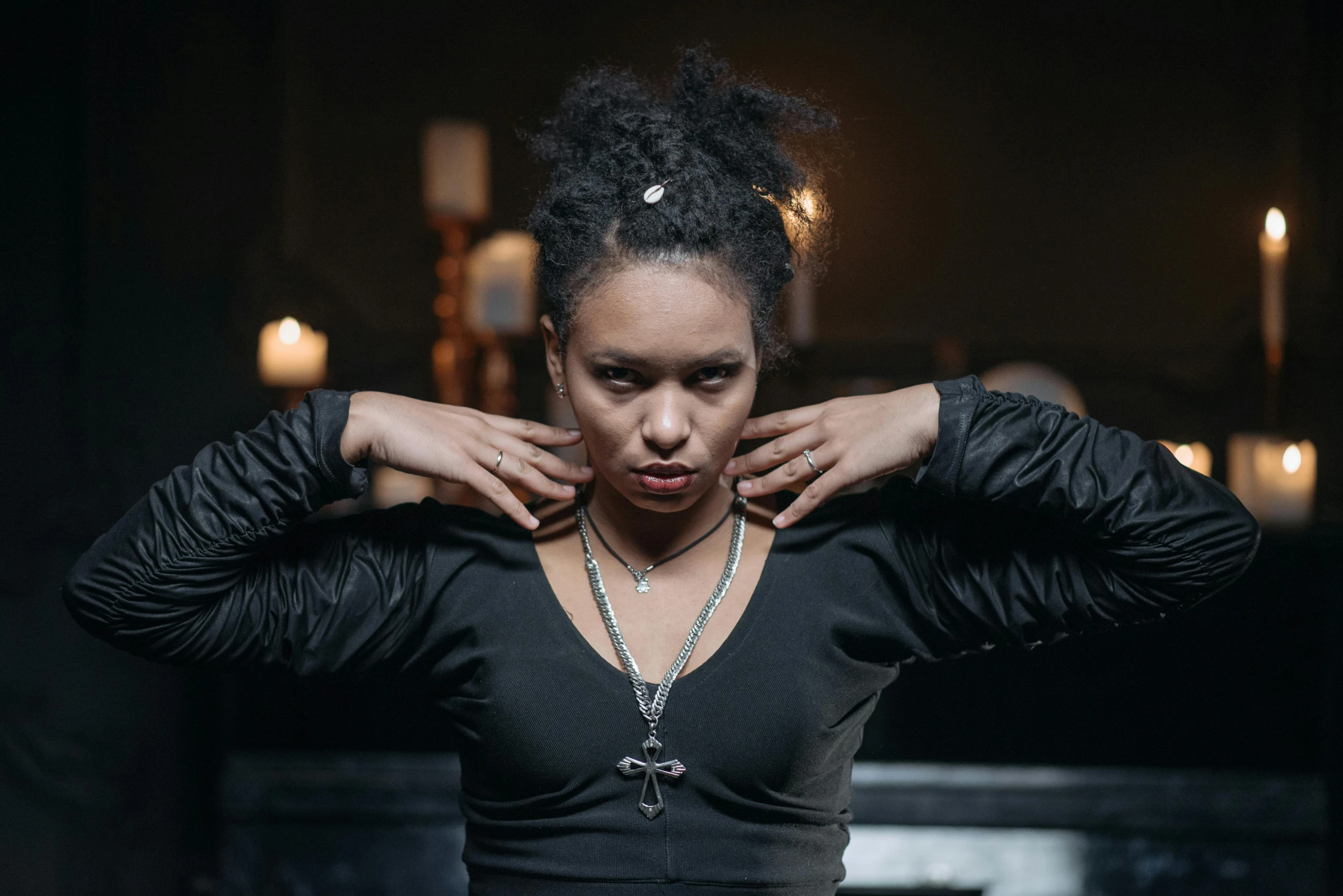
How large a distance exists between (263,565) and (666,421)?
1.76ft

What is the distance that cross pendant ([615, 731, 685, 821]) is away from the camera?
4.37ft

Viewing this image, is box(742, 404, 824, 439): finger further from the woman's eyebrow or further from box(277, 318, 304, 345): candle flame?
box(277, 318, 304, 345): candle flame

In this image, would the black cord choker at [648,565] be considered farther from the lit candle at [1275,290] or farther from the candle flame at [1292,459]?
the candle flame at [1292,459]

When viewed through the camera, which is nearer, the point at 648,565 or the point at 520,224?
the point at 648,565

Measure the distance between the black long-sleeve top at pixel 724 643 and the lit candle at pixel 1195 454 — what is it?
3.95 feet

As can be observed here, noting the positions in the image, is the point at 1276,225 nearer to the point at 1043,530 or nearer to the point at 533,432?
the point at 1043,530

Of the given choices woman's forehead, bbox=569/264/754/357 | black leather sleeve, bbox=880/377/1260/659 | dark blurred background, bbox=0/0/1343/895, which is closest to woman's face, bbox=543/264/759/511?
woman's forehead, bbox=569/264/754/357

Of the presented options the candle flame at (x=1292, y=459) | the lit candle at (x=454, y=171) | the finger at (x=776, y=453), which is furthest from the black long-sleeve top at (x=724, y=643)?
the candle flame at (x=1292, y=459)

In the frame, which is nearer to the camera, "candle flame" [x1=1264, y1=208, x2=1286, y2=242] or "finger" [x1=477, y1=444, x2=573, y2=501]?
"finger" [x1=477, y1=444, x2=573, y2=501]

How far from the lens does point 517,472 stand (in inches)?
52.6

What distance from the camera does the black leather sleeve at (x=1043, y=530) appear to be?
4.19 ft

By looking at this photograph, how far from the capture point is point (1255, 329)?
9.65ft

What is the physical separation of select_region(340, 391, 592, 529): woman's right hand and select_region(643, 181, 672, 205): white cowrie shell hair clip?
0.28 meters

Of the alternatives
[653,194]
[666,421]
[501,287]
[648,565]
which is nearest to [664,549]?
[648,565]
